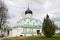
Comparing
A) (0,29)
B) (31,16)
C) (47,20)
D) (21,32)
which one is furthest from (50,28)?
(0,29)

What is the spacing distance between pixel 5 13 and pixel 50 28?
23.1 m

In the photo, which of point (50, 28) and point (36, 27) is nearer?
point (50, 28)

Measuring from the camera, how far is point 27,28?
50.3m

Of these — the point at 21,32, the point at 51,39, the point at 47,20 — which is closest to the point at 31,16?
the point at 21,32

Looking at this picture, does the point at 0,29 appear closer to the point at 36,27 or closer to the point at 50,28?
the point at 36,27

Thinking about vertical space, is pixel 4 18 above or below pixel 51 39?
above

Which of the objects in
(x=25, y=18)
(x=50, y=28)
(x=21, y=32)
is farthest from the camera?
(x=25, y=18)

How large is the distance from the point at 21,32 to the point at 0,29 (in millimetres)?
8269

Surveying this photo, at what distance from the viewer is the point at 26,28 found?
50219mm

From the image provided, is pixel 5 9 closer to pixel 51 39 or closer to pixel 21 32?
pixel 21 32

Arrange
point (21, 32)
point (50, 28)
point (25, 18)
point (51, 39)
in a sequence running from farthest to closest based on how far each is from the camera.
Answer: point (25, 18)
point (21, 32)
point (50, 28)
point (51, 39)

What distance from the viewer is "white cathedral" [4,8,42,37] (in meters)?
49.8

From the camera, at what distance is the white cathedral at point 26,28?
49.8 meters

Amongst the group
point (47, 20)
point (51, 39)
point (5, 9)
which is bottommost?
point (51, 39)
